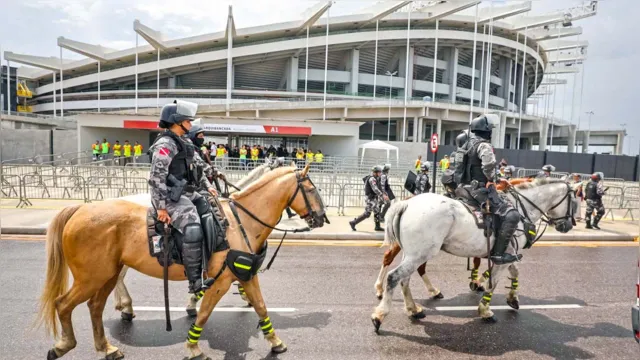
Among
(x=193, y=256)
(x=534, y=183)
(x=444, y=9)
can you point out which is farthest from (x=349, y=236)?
(x=444, y=9)

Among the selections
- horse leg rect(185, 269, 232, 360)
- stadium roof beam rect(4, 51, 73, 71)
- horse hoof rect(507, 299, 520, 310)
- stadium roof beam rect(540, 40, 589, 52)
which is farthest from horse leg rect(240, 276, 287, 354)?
stadium roof beam rect(540, 40, 589, 52)

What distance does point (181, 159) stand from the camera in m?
4.37

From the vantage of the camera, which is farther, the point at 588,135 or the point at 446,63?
the point at 588,135

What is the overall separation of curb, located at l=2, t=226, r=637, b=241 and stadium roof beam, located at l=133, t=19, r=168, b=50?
40.8 metres

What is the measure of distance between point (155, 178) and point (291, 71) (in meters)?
52.8

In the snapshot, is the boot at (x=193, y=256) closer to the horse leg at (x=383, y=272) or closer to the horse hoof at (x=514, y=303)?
the horse leg at (x=383, y=272)

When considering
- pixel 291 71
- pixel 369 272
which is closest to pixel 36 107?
pixel 291 71

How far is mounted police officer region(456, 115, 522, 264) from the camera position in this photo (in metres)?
5.70

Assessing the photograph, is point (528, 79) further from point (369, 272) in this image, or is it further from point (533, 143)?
point (369, 272)

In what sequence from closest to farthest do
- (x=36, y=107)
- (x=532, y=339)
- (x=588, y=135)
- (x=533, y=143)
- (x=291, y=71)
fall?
(x=532, y=339) < (x=291, y=71) < (x=36, y=107) < (x=588, y=135) < (x=533, y=143)

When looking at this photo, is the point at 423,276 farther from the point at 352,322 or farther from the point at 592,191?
the point at 592,191

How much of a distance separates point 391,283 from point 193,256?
8.71ft

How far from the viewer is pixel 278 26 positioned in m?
49.9

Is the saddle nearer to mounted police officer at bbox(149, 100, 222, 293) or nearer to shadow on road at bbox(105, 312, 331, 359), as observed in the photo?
mounted police officer at bbox(149, 100, 222, 293)
